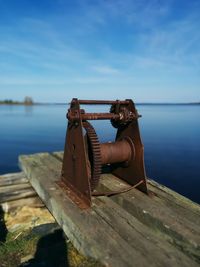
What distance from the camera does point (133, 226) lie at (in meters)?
3.45

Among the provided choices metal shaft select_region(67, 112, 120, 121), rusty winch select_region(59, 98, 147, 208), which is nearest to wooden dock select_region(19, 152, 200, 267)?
rusty winch select_region(59, 98, 147, 208)

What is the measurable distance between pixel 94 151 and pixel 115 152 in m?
0.58

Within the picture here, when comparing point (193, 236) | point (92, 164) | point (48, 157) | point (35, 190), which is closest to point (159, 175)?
point (48, 157)

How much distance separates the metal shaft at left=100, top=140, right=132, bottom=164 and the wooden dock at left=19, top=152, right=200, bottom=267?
1.58ft

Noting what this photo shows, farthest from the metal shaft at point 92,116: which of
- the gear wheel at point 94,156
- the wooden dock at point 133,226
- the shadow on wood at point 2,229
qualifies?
the shadow on wood at point 2,229

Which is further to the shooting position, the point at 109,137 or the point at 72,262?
the point at 109,137

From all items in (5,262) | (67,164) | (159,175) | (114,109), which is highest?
(114,109)

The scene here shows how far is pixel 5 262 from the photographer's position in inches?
139

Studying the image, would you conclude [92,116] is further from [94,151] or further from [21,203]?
[21,203]

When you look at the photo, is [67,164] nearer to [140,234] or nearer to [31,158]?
[140,234]

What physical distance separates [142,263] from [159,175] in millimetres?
9100

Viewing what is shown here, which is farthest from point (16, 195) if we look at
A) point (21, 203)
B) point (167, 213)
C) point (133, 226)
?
point (167, 213)

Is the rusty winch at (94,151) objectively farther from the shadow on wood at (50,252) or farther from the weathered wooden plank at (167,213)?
the shadow on wood at (50,252)

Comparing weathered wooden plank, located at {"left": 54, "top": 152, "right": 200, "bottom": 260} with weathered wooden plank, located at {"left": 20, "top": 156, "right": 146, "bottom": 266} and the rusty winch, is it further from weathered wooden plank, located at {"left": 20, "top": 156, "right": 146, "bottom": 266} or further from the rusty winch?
weathered wooden plank, located at {"left": 20, "top": 156, "right": 146, "bottom": 266}
